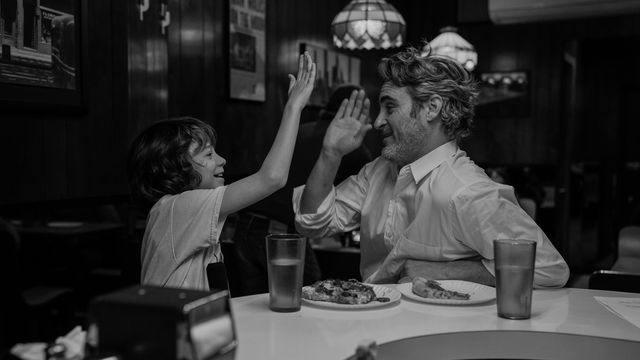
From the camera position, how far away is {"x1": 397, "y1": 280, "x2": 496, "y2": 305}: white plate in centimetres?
150

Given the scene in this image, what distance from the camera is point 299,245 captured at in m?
1.37

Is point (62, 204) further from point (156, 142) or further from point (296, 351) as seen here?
point (296, 351)

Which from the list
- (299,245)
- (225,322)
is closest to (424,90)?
(299,245)

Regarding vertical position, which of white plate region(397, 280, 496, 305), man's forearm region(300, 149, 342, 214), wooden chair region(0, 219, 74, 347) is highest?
man's forearm region(300, 149, 342, 214)

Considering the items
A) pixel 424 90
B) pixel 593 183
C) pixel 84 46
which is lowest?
pixel 593 183

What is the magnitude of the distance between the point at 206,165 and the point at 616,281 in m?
1.28

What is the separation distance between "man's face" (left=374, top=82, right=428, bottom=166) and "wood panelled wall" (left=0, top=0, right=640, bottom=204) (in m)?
1.37

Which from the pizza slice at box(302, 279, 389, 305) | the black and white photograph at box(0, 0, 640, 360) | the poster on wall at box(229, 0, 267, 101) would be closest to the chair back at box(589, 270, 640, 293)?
the black and white photograph at box(0, 0, 640, 360)

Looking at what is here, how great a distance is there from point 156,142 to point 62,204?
1085mm

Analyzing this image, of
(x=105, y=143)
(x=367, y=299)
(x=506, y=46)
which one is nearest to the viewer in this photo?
(x=367, y=299)

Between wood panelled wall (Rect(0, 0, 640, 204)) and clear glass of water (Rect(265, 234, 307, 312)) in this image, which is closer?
clear glass of water (Rect(265, 234, 307, 312))

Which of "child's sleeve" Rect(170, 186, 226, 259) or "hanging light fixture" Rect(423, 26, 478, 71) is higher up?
"hanging light fixture" Rect(423, 26, 478, 71)

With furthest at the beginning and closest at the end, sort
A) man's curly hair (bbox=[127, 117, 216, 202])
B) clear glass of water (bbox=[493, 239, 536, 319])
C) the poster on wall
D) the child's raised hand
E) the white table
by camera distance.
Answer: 1. the poster on wall
2. man's curly hair (bbox=[127, 117, 216, 202])
3. the child's raised hand
4. clear glass of water (bbox=[493, 239, 536, 319])
5. the white table

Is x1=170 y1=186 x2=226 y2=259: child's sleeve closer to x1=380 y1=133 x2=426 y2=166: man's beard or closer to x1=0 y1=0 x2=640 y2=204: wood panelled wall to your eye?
x1=380 y1=133 x2=426 y2=166: man's beard
